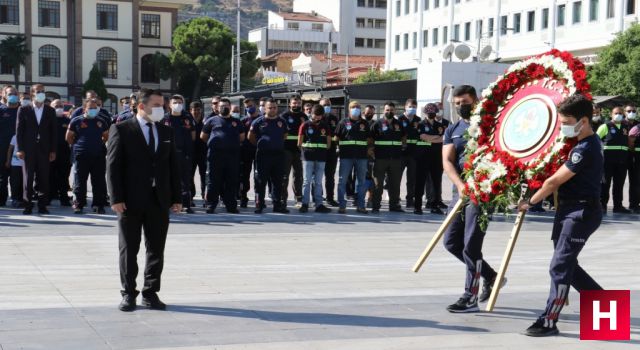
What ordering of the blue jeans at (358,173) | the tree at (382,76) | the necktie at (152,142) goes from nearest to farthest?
the necktie at (152,142) < the blue jeans at (358,173) < the tree at (382,76)

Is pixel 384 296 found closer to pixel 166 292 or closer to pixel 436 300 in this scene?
pixel 436 300

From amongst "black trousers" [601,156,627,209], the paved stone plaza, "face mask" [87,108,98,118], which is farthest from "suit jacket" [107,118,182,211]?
"black trousers" [601,156,627,209]

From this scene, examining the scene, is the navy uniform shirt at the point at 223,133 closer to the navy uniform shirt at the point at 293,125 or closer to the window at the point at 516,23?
the navy uniform shirt at the point at 293,125

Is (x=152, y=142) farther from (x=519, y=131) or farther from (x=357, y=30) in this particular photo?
(x=357, y=30)

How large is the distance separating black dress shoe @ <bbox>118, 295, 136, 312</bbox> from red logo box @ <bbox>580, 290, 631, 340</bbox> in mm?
3712

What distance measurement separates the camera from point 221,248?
12.0m

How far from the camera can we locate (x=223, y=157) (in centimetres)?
1603

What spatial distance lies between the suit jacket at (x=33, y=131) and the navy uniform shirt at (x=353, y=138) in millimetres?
4962

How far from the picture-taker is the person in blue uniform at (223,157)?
15969 millimetres

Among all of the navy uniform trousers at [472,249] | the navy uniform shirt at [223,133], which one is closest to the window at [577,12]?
the navy uniform shirt at [223,133]

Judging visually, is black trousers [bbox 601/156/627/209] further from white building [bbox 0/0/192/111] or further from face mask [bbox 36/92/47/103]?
white building [bbox 0/0/192/111]

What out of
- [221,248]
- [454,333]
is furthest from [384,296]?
[221,248]

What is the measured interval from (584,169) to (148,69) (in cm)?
8099

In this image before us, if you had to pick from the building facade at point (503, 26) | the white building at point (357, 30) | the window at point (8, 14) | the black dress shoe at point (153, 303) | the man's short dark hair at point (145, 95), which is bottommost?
the black dress shoe at point (153, 303)
